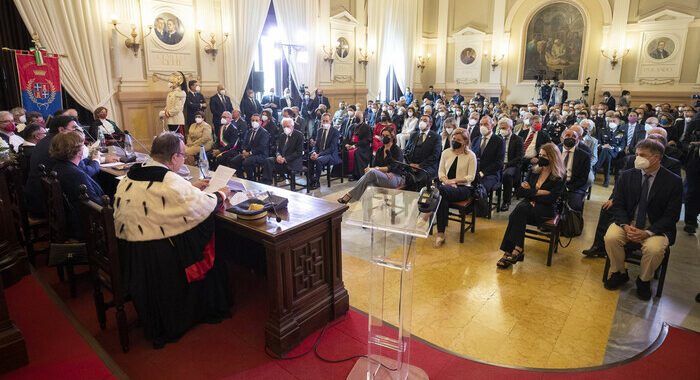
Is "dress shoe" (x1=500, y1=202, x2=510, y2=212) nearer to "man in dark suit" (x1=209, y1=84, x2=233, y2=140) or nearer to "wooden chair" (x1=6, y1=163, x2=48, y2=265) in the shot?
"wooden chair" (x1=6, y1=163, x2=48, y2=265)

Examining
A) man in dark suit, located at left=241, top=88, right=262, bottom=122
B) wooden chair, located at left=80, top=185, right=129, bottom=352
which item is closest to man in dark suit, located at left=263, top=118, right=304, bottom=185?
man in dark suit, located at left=241, top=88, right=262, bottom=122

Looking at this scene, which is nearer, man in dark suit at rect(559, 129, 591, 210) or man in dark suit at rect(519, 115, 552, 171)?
man in dark suit at rect(559, 129, 591, 210)

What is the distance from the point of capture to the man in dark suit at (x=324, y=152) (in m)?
6.68

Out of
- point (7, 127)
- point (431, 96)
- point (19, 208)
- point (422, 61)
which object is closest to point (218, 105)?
point (7, 127)

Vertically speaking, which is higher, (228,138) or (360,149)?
(228,138)

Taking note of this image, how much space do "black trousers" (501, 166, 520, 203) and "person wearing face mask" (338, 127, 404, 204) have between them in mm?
1573

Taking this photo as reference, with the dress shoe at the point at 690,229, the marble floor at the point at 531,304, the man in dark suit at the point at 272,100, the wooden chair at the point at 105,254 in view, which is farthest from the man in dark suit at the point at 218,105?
the dress shoe at the point at 690,229

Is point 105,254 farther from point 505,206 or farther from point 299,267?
point 505,206

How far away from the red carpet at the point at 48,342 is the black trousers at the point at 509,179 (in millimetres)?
5048

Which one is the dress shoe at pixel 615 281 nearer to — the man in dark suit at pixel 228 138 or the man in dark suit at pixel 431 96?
the man in dark suit at pixel 228 138

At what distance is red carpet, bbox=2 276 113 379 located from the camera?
224 centimetres

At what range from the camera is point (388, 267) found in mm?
2160

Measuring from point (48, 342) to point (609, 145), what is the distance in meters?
8.09

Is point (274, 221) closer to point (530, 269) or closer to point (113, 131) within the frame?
point (530, 269)
